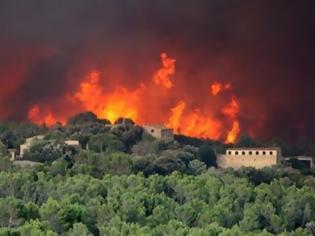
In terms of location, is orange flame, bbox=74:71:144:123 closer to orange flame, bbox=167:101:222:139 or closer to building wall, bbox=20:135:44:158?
orange flame, bbox=167:101:222:139

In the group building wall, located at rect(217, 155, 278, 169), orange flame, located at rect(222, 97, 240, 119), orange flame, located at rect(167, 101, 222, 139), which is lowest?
building wall, located at rect(217, 155, 278, 169)

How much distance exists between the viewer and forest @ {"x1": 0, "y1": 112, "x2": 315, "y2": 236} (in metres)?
32.8

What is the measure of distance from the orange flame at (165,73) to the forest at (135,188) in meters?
3.84

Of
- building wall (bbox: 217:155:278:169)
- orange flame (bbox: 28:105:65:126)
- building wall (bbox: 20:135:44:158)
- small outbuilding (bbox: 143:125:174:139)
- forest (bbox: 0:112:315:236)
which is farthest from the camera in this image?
orange flame (bbox: 28:105:65:126)

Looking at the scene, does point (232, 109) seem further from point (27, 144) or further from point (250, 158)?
point (27, 144)

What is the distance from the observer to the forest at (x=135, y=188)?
3284 cm

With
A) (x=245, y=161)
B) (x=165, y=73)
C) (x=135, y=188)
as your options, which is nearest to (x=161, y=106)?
(x=165, y=73)

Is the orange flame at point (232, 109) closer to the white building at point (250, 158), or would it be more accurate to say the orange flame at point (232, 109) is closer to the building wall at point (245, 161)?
the white building at point (250, 158)

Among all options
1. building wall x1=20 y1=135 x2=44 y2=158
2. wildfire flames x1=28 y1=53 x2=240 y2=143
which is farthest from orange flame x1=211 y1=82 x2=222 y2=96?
building wall x1=20 y1=135 x2=44 y2=158

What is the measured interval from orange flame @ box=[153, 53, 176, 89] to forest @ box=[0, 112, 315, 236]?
3.84 m

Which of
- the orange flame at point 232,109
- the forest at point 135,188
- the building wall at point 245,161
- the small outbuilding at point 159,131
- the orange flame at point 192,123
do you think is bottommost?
the forest at point 135,188

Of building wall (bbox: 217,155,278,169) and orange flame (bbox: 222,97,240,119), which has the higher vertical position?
orange flame (bbox: 222,97,240,119)

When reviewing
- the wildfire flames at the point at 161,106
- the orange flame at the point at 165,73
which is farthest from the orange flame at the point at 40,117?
the orange flame at the point at 165,73

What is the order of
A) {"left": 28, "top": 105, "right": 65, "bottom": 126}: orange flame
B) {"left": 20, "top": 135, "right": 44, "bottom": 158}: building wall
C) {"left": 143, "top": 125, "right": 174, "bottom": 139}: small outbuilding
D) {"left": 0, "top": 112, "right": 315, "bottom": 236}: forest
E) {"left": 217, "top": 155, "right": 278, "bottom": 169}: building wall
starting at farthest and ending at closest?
{"left": 28, "top": 105, "right": 65, "bottom": 126}: orange flame
{"left": 143, "top": 125, "right": 174, "bottom": 139}: small outbuilding
{"left": 217, "top": 155, "right": 278, "bottom": 169}: building wall
{"left": 20, "top": 135, "right": 44, "bottom": 158}: building wall
{"left": 0, "top": 112, "right": 315, "bottom": 236}: forest
